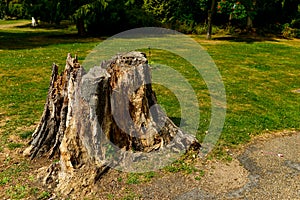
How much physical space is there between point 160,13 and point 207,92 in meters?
24.2

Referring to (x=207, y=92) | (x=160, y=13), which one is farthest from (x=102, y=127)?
(x=160, y=13)

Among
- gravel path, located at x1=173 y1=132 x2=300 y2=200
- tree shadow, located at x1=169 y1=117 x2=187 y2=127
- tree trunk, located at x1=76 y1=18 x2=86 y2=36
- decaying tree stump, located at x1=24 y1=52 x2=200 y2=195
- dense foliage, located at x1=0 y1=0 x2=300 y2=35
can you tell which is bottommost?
gravel path, located at x1=173 y1=132 x2=300 y2=200

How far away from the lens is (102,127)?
6.76 metres

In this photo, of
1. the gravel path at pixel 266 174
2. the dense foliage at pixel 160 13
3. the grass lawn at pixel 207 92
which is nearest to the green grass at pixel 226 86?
the grass lawn at pixel 207 92

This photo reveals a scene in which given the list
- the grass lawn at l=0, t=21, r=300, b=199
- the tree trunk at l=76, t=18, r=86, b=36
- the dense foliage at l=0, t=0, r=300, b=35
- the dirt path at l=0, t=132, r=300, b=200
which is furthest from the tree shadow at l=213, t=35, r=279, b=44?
the dirt path at l=0, t=132, r=300, b=200

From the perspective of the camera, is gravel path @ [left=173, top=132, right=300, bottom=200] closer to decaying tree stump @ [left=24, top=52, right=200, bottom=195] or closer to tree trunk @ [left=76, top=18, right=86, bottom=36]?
decaying tree stump @ [left=24, top=52, right=200, bottom=195]

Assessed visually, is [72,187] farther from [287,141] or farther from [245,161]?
[287,141]

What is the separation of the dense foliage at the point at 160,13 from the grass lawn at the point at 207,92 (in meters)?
5.67

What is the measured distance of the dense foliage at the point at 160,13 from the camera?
30.3 metres

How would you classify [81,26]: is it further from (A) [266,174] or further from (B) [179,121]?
(A) [266,174]

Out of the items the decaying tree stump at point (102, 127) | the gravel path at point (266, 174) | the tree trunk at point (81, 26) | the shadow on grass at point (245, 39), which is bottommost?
the gravel path at point (266, 174)

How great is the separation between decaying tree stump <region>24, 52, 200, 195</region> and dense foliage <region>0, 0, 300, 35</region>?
2426 cm

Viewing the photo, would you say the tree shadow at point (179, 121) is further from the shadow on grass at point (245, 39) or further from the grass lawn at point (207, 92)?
the shadow on grass at point (245, 39)

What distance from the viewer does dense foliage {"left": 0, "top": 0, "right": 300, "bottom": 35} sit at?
30328 mm
